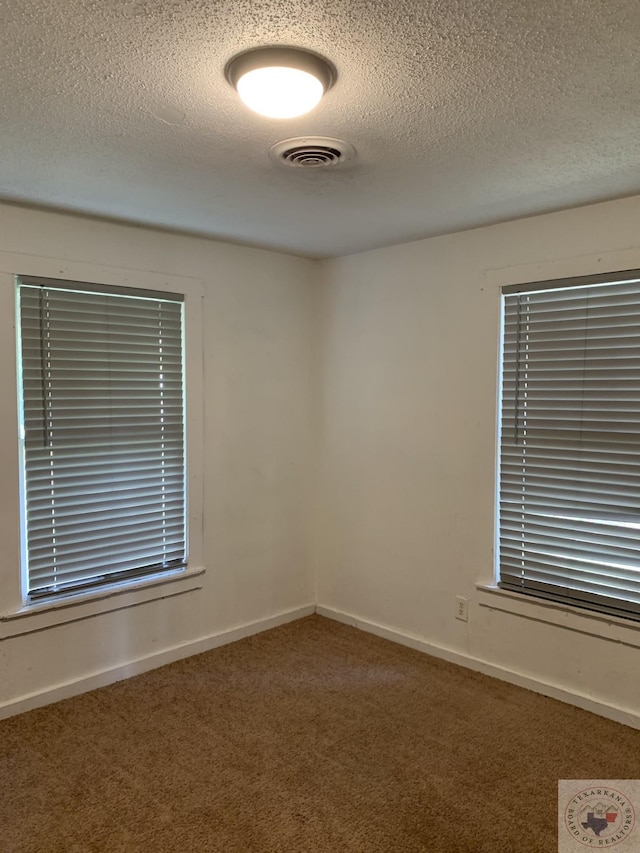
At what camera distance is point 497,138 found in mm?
2033

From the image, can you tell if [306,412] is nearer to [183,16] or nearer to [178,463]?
[178,463]

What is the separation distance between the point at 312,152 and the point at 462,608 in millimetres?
2472

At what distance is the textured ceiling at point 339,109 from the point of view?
136cm

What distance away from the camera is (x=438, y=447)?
3.46 meters

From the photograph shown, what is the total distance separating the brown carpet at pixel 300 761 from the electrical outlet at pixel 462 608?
28 centimetres

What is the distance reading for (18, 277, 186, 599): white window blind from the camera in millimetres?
2908

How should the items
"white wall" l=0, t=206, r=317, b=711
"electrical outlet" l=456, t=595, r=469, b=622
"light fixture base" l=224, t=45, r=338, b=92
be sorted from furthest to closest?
"electrical outlet" l=456, t=595, r=469, b=622
"white wall" l=0, t=206, r=317, b=711
"light fixture base" l=224, t=45, r=338, b=92

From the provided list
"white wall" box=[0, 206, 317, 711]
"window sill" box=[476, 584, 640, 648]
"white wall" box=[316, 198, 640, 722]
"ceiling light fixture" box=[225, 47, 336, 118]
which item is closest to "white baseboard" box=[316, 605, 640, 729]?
"white wall" box=[316, 198, 640, 722]

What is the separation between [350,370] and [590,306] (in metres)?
1.53

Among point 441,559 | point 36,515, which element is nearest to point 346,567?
point 441,559
